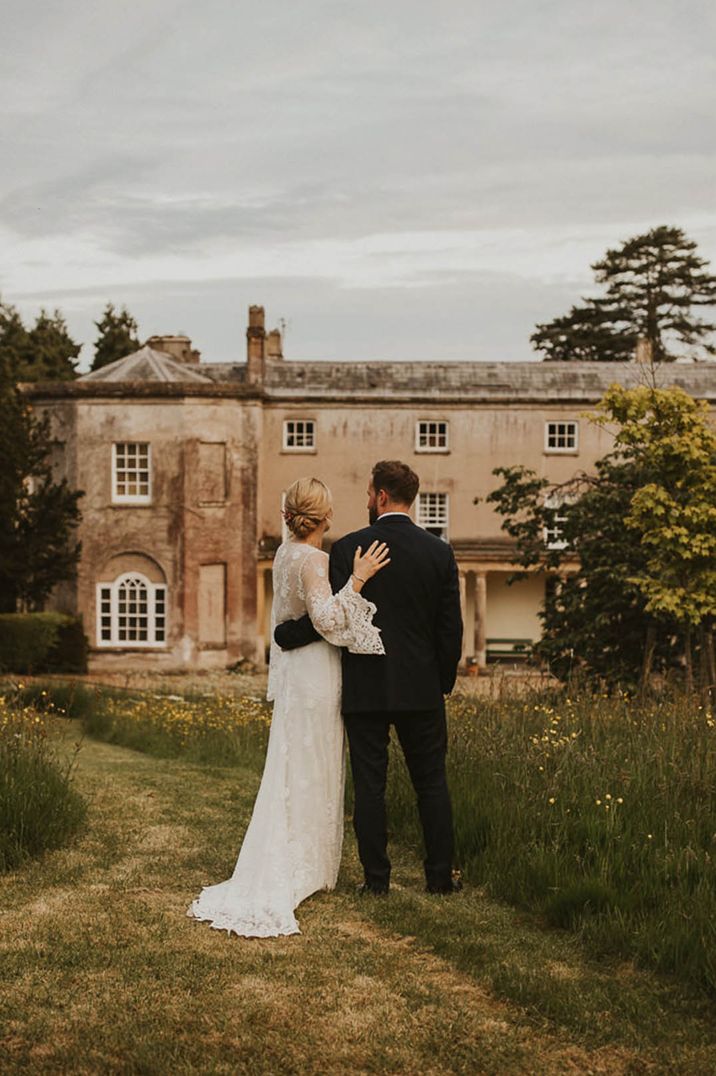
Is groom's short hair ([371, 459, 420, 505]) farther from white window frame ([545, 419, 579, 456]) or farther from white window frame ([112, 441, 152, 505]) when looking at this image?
white window frame ([545, 419, 579, 456])

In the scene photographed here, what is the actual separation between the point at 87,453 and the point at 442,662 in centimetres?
2848

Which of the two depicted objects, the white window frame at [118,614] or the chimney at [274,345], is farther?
the chimney at [274,345]

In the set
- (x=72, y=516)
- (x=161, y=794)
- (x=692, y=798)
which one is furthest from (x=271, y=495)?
(x=692, y=798)

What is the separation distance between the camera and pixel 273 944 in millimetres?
5516

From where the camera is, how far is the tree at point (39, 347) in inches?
2106

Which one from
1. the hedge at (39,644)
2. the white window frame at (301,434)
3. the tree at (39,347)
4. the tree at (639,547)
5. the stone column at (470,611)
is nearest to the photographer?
the tree at (639,547)

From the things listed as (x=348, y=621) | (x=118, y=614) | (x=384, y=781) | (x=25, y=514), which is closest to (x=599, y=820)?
(x=384, y=781)

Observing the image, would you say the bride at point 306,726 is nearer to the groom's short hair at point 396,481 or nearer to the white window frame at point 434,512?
the groom's short hair at point 396,481

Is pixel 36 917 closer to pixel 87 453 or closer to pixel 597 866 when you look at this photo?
pixel 597 866

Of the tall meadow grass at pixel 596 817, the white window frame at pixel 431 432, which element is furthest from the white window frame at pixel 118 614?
the tall meadow grass at pixel 596 817

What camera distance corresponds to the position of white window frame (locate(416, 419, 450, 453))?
116ft

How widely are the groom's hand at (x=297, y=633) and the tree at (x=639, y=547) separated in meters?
9.62

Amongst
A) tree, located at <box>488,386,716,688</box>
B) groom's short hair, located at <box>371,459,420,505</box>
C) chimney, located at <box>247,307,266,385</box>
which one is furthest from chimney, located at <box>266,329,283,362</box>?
groom's short hair, located at <box>371,459,420,505</box>

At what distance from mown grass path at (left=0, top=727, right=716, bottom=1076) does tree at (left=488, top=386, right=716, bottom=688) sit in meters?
9.97
